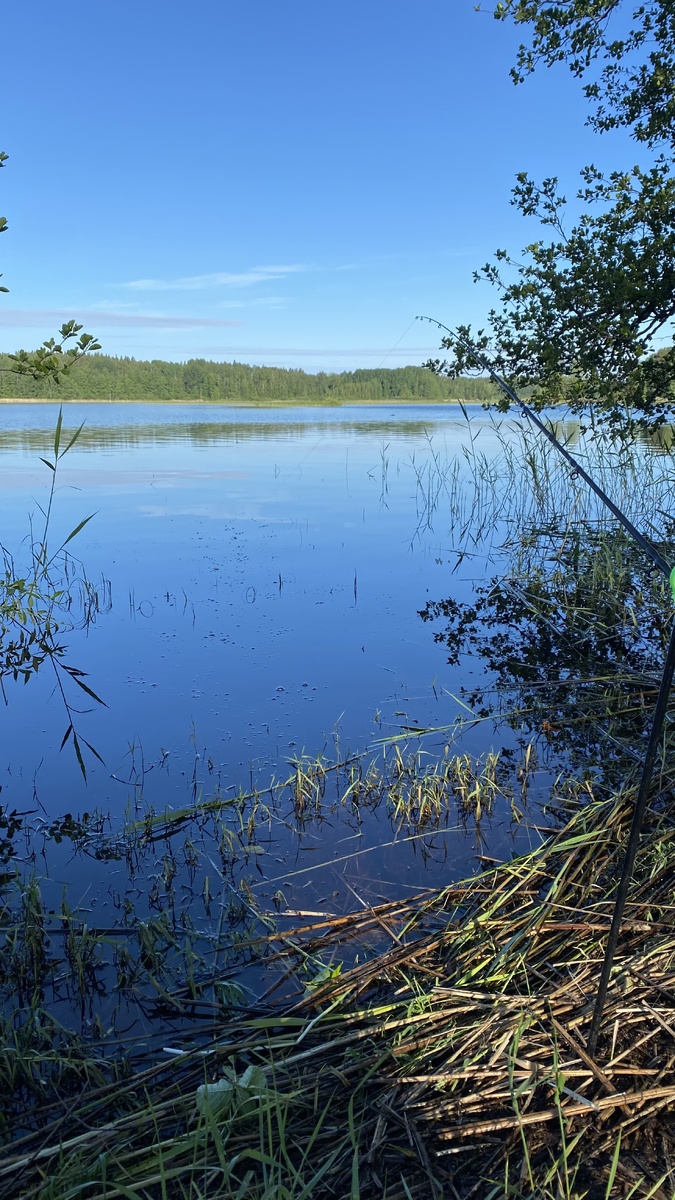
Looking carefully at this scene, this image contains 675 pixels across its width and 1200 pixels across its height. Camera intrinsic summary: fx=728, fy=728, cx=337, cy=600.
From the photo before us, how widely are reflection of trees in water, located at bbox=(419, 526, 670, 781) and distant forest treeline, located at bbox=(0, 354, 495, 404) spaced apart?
71.6 meters

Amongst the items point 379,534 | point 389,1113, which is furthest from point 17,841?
point 379,534

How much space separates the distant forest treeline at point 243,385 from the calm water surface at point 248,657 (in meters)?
68.0

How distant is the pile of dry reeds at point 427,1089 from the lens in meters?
1.67

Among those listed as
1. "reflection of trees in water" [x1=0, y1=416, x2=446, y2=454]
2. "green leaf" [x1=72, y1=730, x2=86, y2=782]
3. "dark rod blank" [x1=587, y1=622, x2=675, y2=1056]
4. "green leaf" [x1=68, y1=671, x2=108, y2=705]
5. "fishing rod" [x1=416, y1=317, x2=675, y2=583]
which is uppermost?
"reflection of trees in water" [x1=0, y1=416, x2=446, y2=454]

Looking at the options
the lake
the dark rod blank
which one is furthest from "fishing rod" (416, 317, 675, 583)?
the lake

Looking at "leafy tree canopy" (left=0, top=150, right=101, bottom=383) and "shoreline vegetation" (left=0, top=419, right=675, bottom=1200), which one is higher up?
"leafy tree canopy" (left=0, top=150, right=101, bottom=383)

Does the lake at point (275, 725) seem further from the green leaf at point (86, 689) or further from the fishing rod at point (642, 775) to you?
the fishing rod at point (642, 775)

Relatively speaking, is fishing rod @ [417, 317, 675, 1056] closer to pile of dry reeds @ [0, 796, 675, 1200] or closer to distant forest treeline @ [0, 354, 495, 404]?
pile of dry reeds @ [0, 796, 675, 1200]

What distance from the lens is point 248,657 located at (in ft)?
21.1

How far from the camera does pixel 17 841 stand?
12.3ft

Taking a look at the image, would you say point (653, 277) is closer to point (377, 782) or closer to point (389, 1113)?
point (377, 782)

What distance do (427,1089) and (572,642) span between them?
5.27 m

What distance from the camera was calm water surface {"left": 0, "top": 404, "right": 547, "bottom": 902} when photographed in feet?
13.4

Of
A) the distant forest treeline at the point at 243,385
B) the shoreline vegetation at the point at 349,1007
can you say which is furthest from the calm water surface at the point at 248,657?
the distant forest treeline at the point at 243,385
